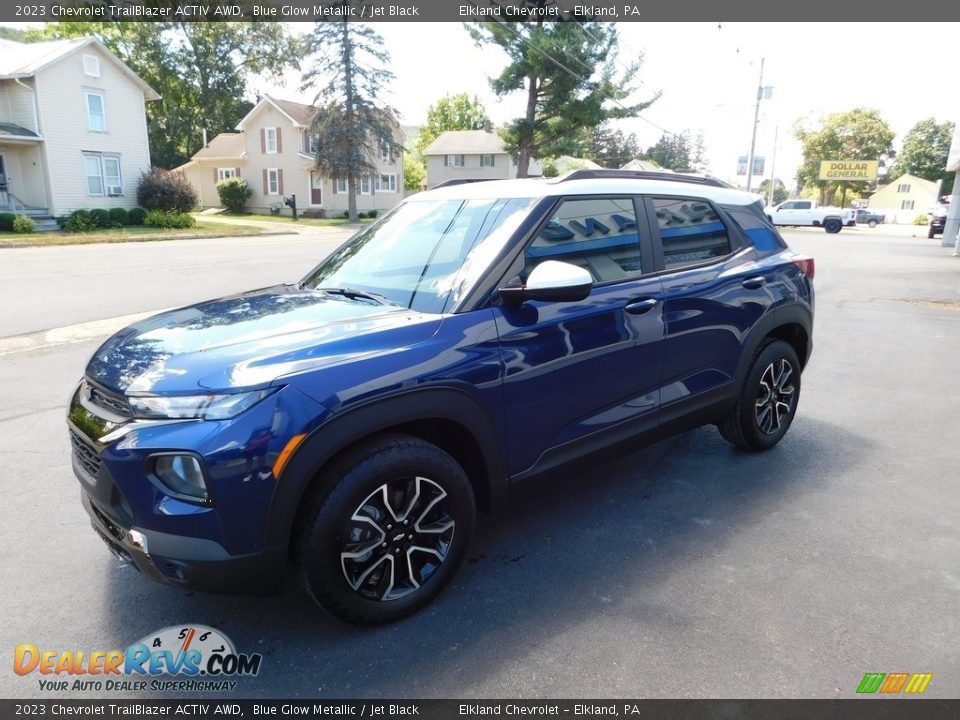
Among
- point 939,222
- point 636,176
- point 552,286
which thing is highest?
point 636,176

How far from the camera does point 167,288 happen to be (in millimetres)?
11539

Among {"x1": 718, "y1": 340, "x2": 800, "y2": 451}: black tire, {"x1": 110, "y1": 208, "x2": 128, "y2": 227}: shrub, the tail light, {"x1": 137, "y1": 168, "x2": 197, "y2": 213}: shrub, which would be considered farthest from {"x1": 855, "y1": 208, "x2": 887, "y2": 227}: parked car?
{"x1": 718, "y1": 340, "x2": 800, "y2": 451}: black tire

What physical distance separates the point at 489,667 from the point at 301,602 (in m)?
0.93

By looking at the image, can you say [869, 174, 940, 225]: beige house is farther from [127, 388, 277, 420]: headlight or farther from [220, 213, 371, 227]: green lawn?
[127, 388, 277, 420]: headlight

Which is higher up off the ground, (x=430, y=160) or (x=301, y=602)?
(x=430, y=160)

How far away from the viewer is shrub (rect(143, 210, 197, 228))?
2889 centimetres

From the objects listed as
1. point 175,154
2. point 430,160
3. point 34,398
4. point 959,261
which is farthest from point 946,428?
point 175,154

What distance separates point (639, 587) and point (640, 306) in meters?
1.41

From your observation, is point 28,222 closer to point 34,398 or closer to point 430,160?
point 34,398

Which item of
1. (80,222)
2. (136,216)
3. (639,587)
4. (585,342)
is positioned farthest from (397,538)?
(136,216)

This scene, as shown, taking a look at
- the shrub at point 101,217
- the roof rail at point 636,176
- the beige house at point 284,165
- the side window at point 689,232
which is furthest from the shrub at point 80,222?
the side window at point 689,232

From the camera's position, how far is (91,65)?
30.3 m

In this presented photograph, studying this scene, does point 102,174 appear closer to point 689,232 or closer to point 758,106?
point 758,106

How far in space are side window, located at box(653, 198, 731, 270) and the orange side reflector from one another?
237cm
